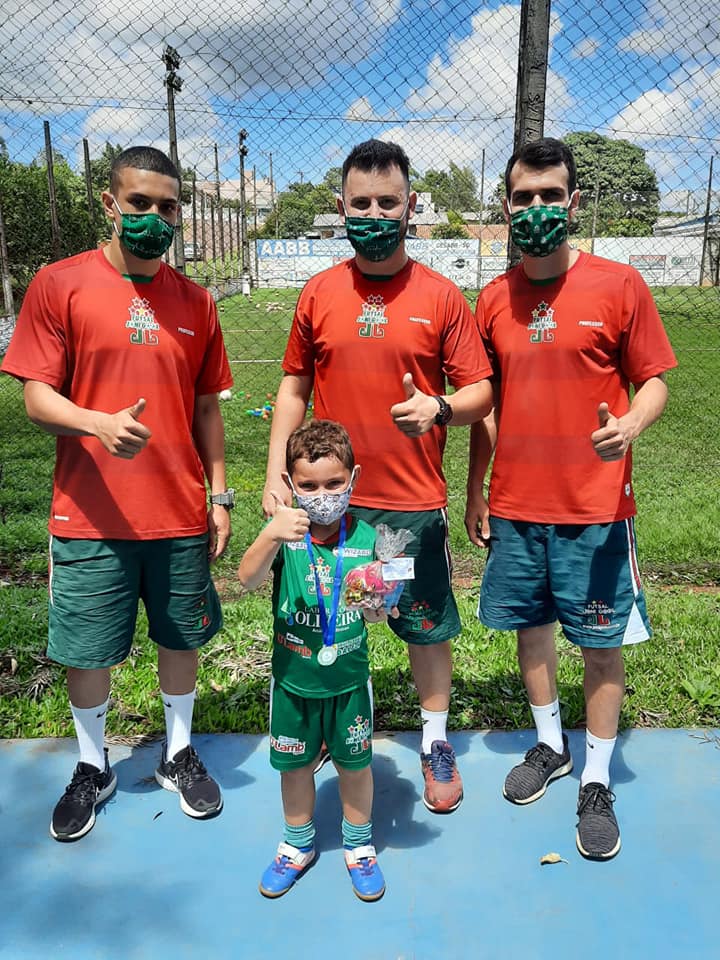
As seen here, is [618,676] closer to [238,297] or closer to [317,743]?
[317,743]

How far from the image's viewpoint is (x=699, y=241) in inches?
1131

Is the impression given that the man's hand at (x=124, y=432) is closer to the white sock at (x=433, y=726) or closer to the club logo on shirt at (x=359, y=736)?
the club logo on shirt at (x=359, y=736)

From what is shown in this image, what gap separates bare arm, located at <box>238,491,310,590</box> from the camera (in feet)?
7.12

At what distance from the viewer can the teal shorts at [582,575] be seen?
9.03ft

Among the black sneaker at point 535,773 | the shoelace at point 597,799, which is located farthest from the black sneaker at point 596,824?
the black sneaker at point 535,773

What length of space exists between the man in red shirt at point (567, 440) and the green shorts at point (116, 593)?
1.09 meters

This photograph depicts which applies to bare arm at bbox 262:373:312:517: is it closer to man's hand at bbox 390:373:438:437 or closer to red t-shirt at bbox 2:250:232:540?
red t-shirt at bbox 2:250:232:540

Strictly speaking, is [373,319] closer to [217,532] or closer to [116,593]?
[217,532]

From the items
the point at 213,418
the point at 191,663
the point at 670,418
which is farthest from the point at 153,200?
the point at 670,418

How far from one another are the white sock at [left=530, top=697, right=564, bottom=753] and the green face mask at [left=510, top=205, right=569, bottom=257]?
169 centimetres

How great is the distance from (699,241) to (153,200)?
30.1 meters

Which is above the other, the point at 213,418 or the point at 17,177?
the point at 17,177

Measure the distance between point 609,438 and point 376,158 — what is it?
1.18 m

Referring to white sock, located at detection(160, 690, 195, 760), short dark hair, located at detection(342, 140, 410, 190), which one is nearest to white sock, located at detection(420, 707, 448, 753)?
white sock, located at detection(160, 690, 195, 760)
